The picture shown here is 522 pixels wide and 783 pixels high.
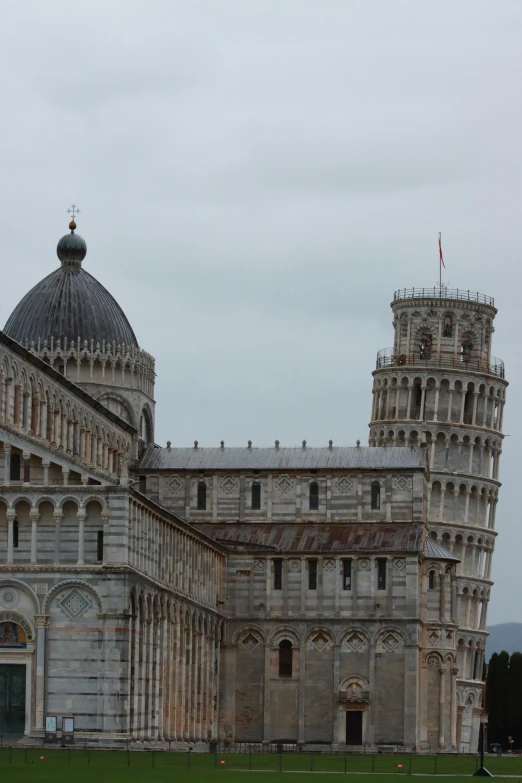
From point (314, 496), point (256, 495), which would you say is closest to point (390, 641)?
point (314, 496)

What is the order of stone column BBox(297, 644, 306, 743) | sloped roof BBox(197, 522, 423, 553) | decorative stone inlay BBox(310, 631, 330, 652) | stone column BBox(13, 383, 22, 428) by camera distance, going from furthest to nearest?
sloped roof BBox(197, 522, 423, 553), decorative stone inlay BBox(310, 631, 330, 652), stone column BBox(297, 644, 306, 743), stone column BBox(13, 383, 22, 428)

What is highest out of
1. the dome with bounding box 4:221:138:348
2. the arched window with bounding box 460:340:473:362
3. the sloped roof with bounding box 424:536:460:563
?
Result: the arched window with bounding box 460:340:473:362

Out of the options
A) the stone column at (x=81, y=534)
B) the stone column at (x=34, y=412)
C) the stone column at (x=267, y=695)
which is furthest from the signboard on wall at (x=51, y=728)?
the stone column at (x=267, y=695)

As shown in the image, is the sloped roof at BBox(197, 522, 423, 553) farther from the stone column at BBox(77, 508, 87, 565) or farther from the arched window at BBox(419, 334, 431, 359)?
the arched window at BBox(419, 334, 431, 359)

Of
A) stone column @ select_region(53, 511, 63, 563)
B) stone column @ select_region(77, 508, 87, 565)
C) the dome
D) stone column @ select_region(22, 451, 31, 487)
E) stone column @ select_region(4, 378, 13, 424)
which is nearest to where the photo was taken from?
stone column @ select_region(77, 508, 87, 565)

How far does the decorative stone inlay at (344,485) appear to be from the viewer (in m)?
116

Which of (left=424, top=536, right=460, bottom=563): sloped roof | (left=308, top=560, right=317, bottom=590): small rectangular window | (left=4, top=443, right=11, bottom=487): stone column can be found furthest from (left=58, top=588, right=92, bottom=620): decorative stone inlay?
(left=424, top=536, right=460, bottom=563): sloped roof

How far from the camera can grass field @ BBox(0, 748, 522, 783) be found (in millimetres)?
62906

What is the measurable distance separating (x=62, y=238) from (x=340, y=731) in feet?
108

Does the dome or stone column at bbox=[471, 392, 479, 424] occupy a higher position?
the dome

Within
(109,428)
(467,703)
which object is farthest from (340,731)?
(467,703)

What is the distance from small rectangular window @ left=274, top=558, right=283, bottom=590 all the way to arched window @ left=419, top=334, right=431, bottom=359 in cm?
4514

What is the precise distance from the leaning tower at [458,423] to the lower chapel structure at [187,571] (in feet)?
103

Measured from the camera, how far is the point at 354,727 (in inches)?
4306
